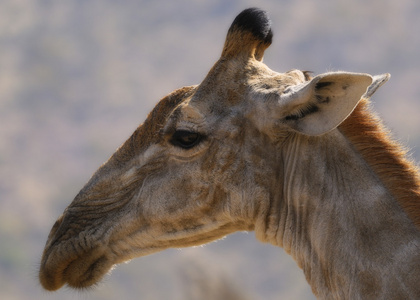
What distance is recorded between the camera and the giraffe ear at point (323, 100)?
9133 millimetres

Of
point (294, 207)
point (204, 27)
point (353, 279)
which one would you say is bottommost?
point (353, 279)

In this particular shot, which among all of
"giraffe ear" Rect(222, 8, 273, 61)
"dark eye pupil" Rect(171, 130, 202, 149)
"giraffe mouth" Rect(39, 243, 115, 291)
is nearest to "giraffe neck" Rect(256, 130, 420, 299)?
"dark eye pupil" Rect(171, 130, 202, 149)

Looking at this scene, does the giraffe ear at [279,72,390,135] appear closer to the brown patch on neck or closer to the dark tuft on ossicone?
the brown patch on neck

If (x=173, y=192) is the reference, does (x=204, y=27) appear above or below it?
above

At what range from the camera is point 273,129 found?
9852 mm

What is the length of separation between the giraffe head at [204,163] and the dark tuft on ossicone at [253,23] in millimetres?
13

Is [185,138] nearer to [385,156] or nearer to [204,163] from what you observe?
[204,163]

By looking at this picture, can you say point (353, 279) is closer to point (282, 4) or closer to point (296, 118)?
point (296, 118)

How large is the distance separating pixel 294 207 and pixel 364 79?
1635mm

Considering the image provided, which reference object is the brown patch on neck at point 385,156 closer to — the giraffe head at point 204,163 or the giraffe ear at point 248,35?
the giraffe head at point 204,163

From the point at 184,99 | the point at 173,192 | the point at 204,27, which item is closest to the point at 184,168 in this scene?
the point at 173,192

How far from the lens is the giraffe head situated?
9.72m

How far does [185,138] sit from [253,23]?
192 cm

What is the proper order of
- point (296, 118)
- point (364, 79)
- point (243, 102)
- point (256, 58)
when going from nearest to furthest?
point (364, 79) → point (296, 118) → point (243, 102) → point (256, 58)
